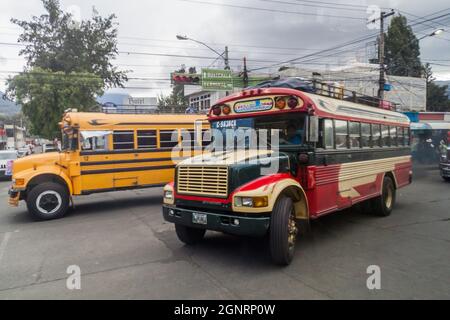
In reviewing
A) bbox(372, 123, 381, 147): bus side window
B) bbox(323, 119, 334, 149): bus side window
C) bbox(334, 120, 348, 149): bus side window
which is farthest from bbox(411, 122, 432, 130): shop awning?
bbox(323, 119, 334, 149): bus side window

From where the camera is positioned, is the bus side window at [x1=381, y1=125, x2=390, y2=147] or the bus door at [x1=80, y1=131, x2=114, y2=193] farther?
the bus door at [x1=80, y1=131, x2=114, y2=193]

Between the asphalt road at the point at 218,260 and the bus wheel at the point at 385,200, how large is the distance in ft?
0.71

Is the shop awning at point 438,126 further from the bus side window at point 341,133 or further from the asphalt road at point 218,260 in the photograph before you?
the bus side window at point 341,133

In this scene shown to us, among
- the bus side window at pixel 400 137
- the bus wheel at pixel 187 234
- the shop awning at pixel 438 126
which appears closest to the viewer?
the bus wheel at pixel 187 234

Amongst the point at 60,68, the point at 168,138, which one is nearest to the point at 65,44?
the point at 60,68

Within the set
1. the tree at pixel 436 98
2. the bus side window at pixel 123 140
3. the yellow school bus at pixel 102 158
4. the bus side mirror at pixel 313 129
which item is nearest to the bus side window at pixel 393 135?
the bus side mirror at pixel 313 129

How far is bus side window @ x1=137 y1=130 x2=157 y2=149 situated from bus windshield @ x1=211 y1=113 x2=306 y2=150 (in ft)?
14.4

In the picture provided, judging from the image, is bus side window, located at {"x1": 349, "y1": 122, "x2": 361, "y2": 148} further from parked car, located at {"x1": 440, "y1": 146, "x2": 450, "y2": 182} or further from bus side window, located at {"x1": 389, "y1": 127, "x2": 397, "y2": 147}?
parked car, located at {"x1": 440, "y1": 146, "x2": 450, "y2": 182}

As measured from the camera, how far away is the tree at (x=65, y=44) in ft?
101

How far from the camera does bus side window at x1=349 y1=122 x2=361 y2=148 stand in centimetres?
678
